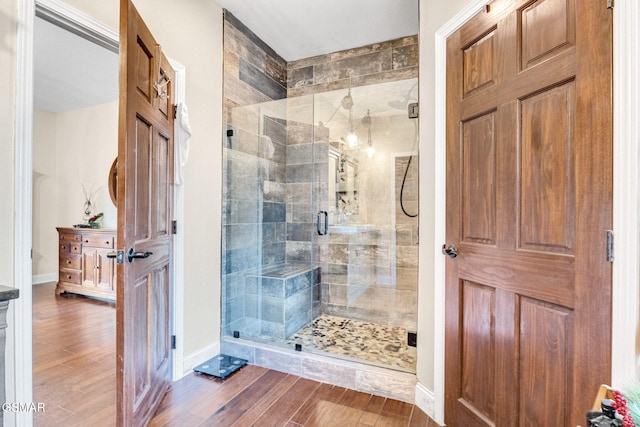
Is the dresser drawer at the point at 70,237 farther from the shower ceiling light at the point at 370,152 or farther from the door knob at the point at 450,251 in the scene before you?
the door knob at the point at 450,251

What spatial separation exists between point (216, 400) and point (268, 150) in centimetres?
226

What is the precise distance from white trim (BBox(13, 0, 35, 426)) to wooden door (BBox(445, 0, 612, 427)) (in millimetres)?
2037

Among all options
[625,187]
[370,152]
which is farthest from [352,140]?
[625,187]

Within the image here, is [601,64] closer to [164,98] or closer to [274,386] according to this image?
[164,98]

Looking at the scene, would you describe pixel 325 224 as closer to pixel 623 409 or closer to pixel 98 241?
pixel 623 409

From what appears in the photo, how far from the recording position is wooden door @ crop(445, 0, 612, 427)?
105 centimetres

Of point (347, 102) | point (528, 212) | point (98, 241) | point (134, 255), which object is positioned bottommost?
point (98, 241)

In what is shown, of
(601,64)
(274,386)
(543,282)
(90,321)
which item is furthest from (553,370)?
(90,321)

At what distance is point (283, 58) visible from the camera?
11.6ft

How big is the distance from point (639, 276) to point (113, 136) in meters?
5.57

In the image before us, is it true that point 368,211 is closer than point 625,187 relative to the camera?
No

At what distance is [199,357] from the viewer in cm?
237

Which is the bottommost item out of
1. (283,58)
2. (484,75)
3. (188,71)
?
(484,75)

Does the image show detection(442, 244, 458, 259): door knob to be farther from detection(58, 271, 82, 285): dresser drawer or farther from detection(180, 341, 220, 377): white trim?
detection(58, 271, 82, 285): dresser drawer
